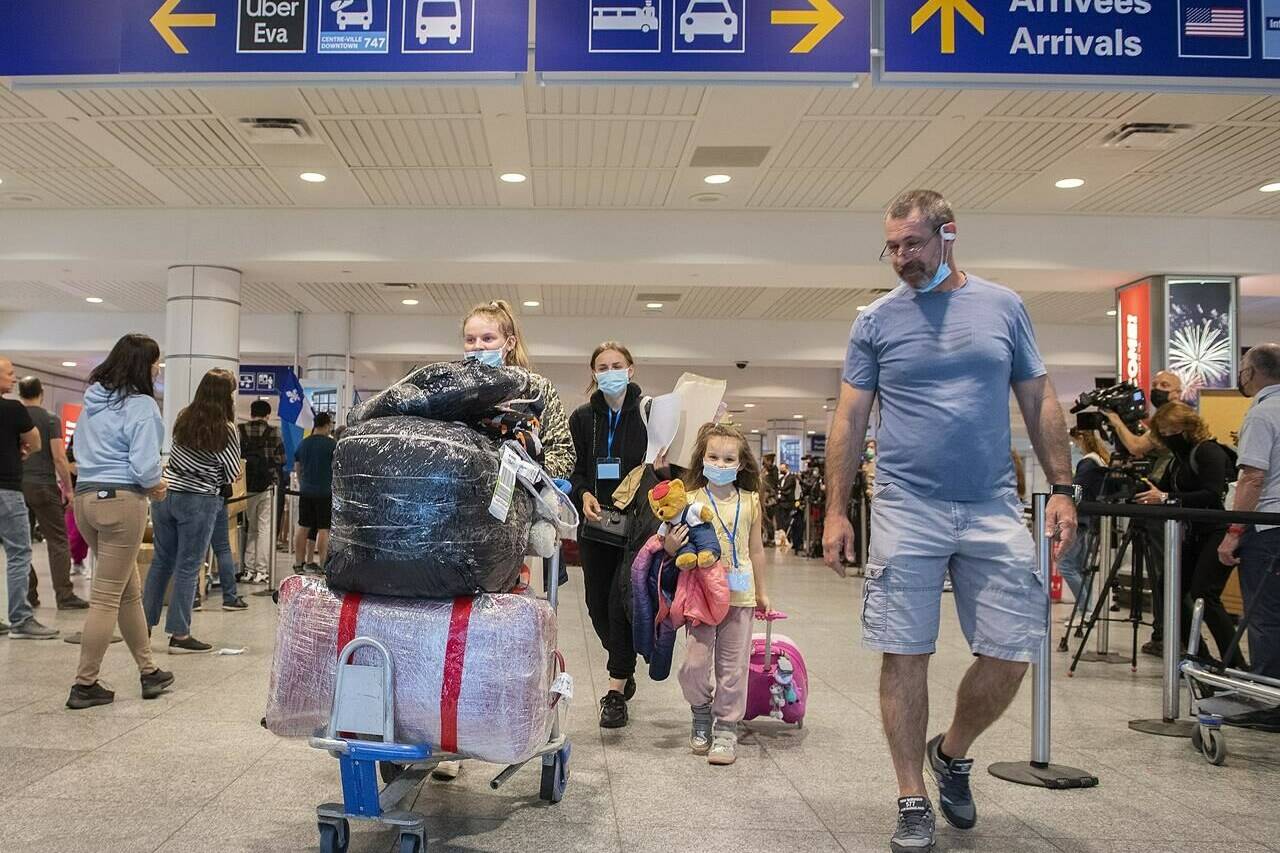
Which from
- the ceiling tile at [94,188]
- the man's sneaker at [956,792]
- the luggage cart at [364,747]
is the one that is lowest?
the man's sneaker at [956,792]

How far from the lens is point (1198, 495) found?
569 cm

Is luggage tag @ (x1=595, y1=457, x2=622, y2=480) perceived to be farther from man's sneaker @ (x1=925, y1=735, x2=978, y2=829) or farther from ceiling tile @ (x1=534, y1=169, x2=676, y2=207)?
ceiling tile @ (x1=534, y1=169, x2=676, y2=207)

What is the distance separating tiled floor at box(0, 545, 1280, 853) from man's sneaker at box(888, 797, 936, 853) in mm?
135

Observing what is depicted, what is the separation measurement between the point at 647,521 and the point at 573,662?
6.41 feet

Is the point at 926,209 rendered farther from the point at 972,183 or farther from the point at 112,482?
the point at 972,183

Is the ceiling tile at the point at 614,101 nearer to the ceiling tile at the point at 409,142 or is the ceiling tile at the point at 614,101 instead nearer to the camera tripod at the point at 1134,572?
the ceiling tile at the point at 409,142

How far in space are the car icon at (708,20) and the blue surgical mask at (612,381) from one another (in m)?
1.32

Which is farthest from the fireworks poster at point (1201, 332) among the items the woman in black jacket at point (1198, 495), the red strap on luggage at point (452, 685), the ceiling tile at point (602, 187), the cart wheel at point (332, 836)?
the cart wheel at point (332, 836)

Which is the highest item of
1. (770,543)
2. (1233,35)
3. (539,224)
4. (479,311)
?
(539,224)

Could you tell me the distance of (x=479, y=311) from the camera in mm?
3166

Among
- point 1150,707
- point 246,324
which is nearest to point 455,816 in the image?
point 1150,707

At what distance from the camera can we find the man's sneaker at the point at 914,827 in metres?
2.54

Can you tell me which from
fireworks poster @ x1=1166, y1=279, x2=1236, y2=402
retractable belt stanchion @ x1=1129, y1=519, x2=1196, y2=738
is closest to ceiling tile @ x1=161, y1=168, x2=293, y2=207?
retractable belt stanchion @ x1=1129, y1=519, x2=1196, y2=738

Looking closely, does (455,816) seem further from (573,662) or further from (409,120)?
(409,120)
